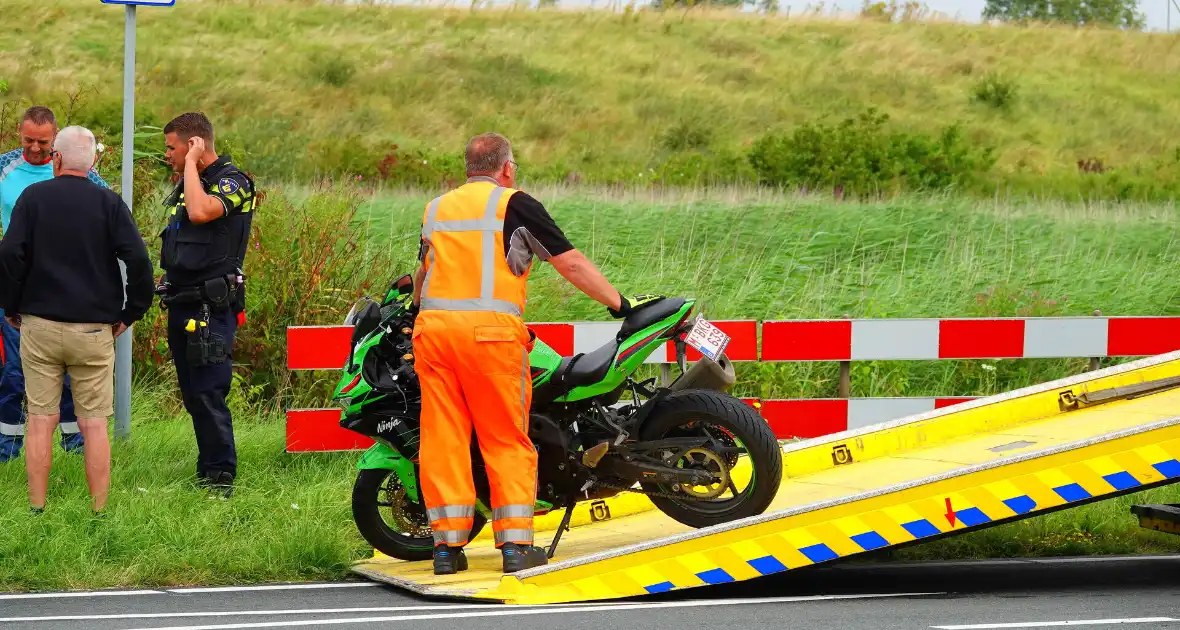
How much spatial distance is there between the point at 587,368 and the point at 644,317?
321 mm

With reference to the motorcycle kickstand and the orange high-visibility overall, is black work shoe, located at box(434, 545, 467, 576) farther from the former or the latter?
the motorcycle kickstand

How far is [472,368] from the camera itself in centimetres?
612

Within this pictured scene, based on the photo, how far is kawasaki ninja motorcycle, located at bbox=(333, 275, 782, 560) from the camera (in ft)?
20.9

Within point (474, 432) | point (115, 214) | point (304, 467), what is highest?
point (115, 214)

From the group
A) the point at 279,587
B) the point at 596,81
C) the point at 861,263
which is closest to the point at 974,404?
the point at 279,587

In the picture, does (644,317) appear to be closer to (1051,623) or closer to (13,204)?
(1051,623)

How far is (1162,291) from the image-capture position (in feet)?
42.4

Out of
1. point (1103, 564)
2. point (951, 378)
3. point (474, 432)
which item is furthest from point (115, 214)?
point (951, 378)

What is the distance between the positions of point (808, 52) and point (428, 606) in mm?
49491

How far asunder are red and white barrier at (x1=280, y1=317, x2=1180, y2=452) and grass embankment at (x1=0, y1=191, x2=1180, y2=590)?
1.24 m

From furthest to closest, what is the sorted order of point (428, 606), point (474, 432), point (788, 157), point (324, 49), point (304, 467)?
point (324, 49) < point (788, 157) < point (304, 467) < point (474, 432) < point (428, 606)

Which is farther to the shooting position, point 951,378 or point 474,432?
point 951,378

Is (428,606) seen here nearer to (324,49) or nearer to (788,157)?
(788,157)

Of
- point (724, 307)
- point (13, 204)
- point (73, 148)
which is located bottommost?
point (724, 307)
